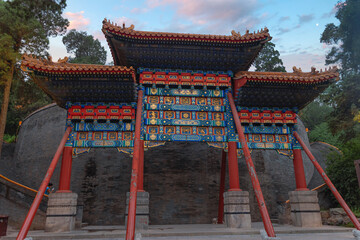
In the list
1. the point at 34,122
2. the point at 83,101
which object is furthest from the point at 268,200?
the point at 34,122

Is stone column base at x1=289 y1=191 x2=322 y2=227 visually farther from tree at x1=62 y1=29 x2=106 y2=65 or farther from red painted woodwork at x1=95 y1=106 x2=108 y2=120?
tree at x1=62 y1=29 x2=106 y2=65

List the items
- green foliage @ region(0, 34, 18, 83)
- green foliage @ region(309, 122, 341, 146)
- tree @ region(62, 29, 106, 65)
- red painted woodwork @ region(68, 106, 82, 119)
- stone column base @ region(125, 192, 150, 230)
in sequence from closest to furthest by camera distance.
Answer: stone column base @ region(125, 192, 150, 230) → red painted woodwork @ region(68, 106, 82, 119) → green foliage @ region(0, 34, 18, 83) → green foliage @ region(309, 122, 341, 146) → tree @ region(62, 29, 106, 65)

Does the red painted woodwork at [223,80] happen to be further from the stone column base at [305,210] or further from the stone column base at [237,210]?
the stone column base at [305,210]

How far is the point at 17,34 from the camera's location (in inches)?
668

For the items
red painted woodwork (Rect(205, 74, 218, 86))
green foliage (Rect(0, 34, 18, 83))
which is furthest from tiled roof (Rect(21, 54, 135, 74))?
green foliage (Rect(0, 34, 18, 83))

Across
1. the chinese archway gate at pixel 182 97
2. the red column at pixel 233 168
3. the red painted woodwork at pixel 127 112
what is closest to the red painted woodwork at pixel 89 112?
the chinese archway gate at pixel 182 97

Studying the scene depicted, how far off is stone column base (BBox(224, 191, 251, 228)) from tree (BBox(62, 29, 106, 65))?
29.6m

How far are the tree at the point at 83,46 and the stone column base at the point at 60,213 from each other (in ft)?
91.5

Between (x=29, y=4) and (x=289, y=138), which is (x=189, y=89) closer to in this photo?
(x=289, y=138)

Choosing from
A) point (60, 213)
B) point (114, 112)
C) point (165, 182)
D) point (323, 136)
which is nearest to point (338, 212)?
point (165, 182)

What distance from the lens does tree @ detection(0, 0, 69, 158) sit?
1572 centimetres

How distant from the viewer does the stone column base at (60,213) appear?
7.59 metres

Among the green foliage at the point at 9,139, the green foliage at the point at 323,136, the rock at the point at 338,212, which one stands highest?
the green foliage at the point at 323,136

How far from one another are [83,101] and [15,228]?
17.7 ft
